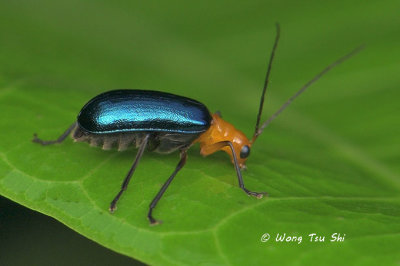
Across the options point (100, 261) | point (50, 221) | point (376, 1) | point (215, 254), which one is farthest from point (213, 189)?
point (376, 1)

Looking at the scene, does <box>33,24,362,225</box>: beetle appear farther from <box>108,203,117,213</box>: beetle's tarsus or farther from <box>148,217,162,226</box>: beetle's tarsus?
<box>148,217,162,226</box>: beetle's tarsus

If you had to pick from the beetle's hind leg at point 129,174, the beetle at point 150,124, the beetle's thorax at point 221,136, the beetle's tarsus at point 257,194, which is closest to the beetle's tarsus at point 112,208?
the beetle's hind leg at point 129,174

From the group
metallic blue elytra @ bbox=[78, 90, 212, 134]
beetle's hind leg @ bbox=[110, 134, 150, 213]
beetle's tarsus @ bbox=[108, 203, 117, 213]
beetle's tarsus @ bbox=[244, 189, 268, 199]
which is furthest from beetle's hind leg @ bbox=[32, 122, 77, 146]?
beetle's tarsus @ bbox=[244, 189, 268, 199]

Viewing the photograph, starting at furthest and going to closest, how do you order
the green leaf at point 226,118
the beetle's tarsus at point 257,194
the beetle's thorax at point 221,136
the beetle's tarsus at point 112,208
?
the beetle's thorax at point 221,136, the beetle's tarsus at point 257,194, the beetle's tarsus at point 112,208, the green leaf at point 226,118

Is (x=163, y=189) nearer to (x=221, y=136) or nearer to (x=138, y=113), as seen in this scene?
(x=138, y=113)

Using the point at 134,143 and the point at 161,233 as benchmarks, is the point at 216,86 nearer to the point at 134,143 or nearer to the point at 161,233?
the point at 134,143

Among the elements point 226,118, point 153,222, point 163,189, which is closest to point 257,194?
point 163,189

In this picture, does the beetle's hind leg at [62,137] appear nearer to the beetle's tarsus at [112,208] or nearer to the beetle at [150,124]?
the beetle at [150,124]
